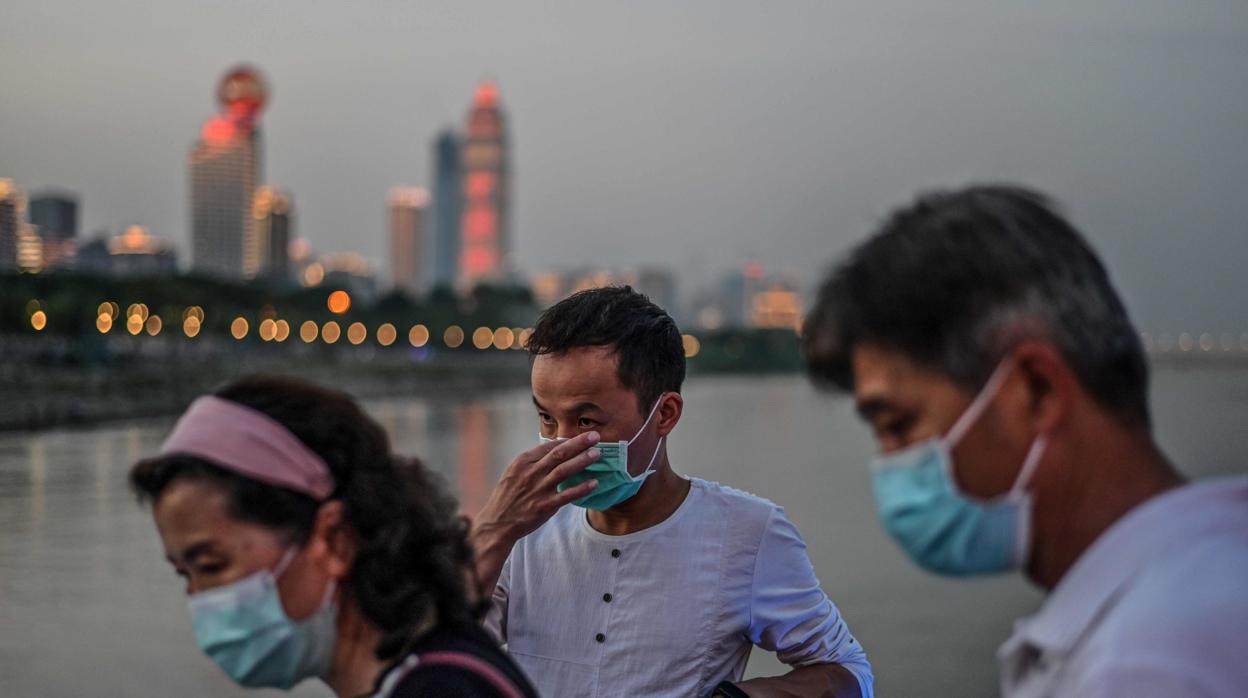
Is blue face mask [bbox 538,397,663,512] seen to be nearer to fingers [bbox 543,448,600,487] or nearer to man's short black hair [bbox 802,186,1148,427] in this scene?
fingers [bbox 543,448,600,487]

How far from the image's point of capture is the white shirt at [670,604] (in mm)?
2682

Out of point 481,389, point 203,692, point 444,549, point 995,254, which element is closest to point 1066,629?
point 995,254

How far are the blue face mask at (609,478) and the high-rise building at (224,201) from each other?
563 ft

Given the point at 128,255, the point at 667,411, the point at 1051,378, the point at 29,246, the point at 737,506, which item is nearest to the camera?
the point at 1051,378

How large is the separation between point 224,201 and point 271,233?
22.6 ft

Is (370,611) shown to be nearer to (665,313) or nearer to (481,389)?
(665,313)

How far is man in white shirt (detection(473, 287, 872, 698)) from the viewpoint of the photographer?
8.80 ft

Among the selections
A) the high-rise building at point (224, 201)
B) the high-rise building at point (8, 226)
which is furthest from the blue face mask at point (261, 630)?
the high-rise building at point (224, 201)

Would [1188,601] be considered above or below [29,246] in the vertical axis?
above

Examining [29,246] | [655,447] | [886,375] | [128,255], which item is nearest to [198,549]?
[886,375]

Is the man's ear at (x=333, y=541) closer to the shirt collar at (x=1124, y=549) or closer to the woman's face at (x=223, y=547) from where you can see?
the woman's face at (x=223, y=547)

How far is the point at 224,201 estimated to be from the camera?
172250 mm

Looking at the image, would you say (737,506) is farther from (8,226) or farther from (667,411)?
(8,226)

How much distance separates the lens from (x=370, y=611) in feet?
6.02
